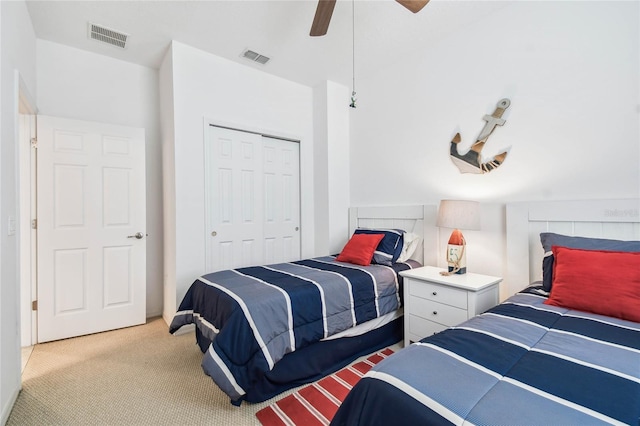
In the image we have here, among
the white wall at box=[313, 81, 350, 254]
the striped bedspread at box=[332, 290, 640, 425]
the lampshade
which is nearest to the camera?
the striped bedspread at box=[332, 290, 640, 425]

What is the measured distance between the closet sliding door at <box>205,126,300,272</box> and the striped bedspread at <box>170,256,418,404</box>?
790 millimetres

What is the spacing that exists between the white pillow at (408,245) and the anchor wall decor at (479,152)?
29.5 inches

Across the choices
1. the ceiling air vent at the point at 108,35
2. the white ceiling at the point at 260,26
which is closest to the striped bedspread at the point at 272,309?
the white ceiling at the point at 260,26

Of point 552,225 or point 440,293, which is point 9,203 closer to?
point 440,293

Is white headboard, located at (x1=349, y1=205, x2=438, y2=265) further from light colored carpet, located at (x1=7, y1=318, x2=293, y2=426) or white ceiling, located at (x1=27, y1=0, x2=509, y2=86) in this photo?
light colored carpet, located at (x1=7, y1=318, x2=293, y2=426)

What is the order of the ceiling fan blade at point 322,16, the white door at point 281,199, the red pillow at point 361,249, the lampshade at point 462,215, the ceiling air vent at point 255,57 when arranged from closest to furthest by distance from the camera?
the ceiling fan blade at point 322,16 → the lampshade at point 462,215 → the red pillow at point 361,249 → the ceiling air vent at point 255,57 → the white door at point 281,199

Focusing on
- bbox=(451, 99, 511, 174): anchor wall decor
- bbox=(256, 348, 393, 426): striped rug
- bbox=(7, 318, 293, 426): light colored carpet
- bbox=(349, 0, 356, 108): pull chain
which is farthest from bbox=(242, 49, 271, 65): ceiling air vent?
bbox=(256, 348, 393, 426): striped rug

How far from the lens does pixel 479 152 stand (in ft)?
8.35

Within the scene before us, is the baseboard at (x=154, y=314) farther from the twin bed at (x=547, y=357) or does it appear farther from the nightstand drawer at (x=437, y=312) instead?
the nightstand drawer at (x=437, y=312)

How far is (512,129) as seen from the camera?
2.35 meters

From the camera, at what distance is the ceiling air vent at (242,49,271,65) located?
3.08 m

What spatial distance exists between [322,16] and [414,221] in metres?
1.98

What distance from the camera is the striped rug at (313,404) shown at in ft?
5.40

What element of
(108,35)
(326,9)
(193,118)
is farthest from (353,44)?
(108,35)
